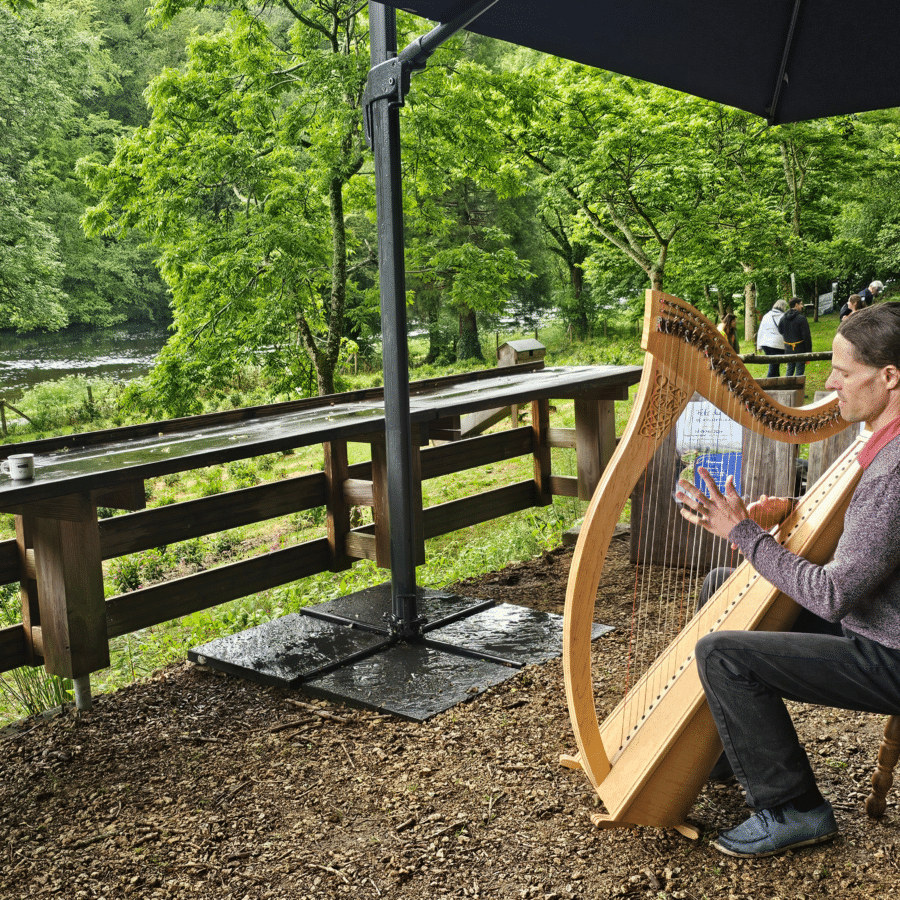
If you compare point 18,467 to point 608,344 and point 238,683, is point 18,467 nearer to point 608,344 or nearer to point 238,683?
point 238,683

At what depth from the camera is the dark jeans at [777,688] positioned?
2.16 m

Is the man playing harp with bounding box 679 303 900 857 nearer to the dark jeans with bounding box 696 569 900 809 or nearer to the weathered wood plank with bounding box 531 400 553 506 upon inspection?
the dark jeans with bounding box 696 569 900 809

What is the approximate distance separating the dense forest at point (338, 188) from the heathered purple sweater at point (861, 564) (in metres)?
6.19

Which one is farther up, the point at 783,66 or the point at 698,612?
the point at 783,66

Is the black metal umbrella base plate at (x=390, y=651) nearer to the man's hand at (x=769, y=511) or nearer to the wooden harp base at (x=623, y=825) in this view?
the wooden harp base at (x=623, y=825)

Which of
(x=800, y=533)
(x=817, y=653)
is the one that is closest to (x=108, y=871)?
(x=817, y=653)

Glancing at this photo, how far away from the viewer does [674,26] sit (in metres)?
3.34

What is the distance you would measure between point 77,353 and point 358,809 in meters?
26.2

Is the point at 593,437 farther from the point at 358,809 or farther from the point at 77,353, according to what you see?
the point at 77,353

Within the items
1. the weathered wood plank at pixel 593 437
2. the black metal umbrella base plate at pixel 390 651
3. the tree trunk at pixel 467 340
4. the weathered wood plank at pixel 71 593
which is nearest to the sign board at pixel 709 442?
the weathered wood plank at pixel 593 437

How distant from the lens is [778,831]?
235cm

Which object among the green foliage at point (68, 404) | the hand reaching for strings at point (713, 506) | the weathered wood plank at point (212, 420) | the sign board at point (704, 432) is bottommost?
the green foliage at point (68, 404)

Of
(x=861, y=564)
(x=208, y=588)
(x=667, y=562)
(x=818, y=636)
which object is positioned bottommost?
(x=667, y=562)

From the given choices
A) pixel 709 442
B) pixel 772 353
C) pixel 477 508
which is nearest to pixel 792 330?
pixel 772 353
